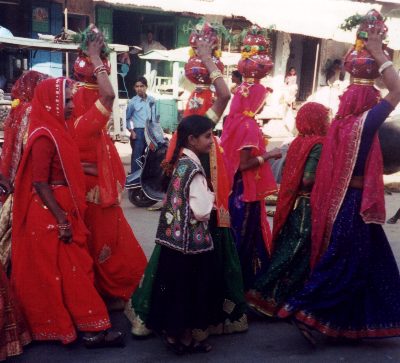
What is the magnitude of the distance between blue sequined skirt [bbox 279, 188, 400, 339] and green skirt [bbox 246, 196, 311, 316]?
291 millimetres

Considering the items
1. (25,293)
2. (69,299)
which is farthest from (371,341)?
(25,293)

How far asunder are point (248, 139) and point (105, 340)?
178 centimetres

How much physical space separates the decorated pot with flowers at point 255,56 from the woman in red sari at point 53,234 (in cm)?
159

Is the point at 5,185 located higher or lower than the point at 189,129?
lower

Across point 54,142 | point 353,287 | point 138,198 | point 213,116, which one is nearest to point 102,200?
point 54,142

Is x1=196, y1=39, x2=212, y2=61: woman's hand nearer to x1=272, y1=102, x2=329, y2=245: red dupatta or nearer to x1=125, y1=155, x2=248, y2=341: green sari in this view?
x1=125, y1=155, x2=248, y2=341: green sari

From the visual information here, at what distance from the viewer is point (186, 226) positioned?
3328 millimetres

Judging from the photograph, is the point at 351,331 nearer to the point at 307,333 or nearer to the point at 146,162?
the point at 307,333

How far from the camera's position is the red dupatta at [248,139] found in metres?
4.25

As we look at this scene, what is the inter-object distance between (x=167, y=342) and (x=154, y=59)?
12603 millimetres

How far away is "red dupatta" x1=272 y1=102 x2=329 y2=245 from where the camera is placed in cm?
385

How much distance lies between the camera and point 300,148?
391cm

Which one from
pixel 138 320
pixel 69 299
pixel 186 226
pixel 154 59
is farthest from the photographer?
pixel 154 59

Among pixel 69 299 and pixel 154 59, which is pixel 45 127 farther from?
pixel 154 59
